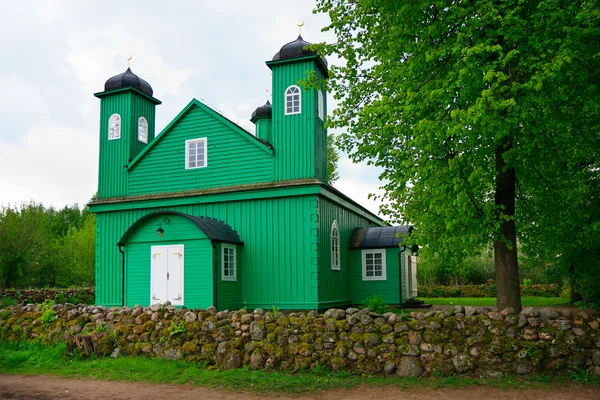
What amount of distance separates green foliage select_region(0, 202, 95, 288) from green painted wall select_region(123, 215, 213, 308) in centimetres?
2051

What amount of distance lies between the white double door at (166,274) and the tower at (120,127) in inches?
163

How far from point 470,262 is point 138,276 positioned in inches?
912

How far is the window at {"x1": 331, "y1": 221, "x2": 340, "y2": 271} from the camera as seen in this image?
1820 centimetres

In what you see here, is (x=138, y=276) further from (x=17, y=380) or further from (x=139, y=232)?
(x=17, y=380)

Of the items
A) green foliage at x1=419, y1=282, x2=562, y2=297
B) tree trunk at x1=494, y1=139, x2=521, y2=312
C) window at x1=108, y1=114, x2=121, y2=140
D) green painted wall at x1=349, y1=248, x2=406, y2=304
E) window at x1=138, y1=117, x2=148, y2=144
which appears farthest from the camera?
green foliage at x1=419, y1=282, x2=562, y2=297

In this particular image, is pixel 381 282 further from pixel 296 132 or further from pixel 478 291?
pixel 478 291

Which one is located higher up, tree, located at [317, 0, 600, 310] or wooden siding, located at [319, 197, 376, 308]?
tree, located at [317, 0, 600, 310]

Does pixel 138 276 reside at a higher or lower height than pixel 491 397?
higher

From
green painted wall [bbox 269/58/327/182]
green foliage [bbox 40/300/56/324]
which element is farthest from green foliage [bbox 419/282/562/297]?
green foliage [bbox 40/300/56/324]

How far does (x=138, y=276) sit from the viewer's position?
17031mm

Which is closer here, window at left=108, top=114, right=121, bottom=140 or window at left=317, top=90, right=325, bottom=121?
window at left=317, top=90, right=325, bottom=121

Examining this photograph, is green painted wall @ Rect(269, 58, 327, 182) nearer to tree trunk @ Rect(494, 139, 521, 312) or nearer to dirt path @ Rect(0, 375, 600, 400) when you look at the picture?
tree trunk @ Rect(494, 139, 521, 312)

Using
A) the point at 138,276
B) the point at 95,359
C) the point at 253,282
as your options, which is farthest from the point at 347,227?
the point at 95,359

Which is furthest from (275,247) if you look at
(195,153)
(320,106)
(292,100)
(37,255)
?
(37,255)
